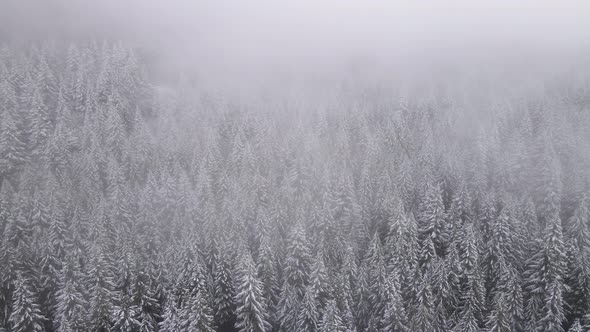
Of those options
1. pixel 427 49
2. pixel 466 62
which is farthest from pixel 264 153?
pixel 427 49

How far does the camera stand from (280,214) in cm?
5419

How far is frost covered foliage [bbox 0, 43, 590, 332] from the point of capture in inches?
1598

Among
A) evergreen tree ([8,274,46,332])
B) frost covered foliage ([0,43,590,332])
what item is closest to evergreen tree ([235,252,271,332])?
frost covered foliage ([0,43,590,332])

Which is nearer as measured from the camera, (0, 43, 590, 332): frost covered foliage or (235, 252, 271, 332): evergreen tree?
(235, 252, 271, 332): evergreen tree

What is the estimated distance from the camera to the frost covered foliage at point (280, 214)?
133ft

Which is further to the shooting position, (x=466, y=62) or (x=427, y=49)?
(x=427, y=49)

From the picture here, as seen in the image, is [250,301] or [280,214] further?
[280,214]

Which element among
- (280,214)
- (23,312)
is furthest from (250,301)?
(23,312)

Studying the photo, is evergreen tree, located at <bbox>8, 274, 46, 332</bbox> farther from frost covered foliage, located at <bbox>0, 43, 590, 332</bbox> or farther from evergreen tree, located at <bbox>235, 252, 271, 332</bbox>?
evergreen tree, located at <bbox>235, 252, 271, 332</bbox>

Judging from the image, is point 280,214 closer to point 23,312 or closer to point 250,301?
point 250,301

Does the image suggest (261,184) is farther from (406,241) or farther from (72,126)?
(72,126)

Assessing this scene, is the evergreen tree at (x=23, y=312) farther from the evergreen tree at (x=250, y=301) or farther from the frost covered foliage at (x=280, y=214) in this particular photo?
the evergreen tree at (x=250, y=301)

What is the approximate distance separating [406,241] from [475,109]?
59095 millimetres

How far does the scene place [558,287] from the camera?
40750 mm
